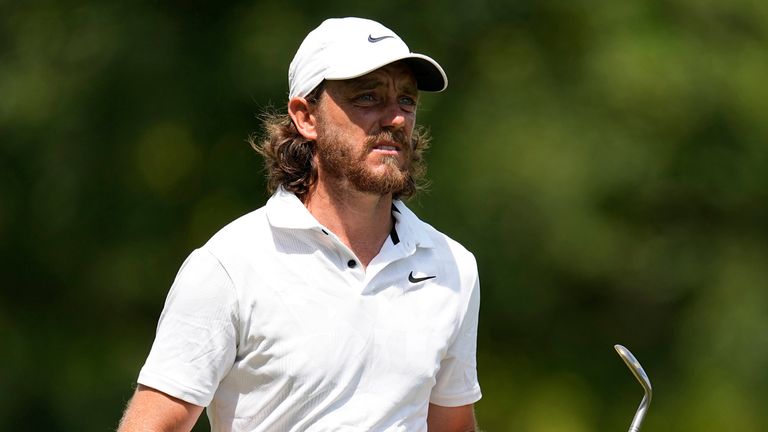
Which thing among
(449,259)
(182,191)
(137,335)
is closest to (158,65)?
(182,191)

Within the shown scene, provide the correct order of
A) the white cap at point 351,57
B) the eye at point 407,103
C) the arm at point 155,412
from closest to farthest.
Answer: the arm at point 155,412
the white cap at point 351,57
the eye at point 407,103

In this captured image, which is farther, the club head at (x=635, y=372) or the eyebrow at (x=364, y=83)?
the eyebrow at (x=364, y=83)

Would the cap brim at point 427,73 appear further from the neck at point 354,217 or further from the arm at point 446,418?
the arm at point 446,418

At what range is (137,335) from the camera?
9.04 metres

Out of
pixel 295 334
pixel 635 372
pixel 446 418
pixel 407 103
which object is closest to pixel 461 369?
pixel 446 418

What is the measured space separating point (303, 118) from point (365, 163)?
9.9 inches

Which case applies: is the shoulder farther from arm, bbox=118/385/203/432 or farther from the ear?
arm, bbox=118/385/203/432

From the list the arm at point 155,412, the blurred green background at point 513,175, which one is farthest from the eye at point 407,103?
the blurred green background at point 513,175

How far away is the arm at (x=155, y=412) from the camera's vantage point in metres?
3.39

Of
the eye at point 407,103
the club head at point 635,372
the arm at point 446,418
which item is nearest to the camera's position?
the club head at point 635,372

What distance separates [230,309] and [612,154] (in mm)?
5543

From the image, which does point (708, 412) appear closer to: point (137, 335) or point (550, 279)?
point (550, 279)

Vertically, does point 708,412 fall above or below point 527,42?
below

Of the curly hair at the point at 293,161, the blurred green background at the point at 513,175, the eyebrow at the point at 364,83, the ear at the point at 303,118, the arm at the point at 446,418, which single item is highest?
the eyebrow at the point at 364,83
